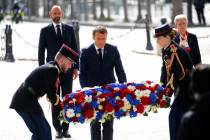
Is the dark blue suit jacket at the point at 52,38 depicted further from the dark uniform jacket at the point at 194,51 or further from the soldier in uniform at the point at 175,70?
the soldier in uniform at the point at 175,70

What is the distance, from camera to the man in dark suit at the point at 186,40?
993 cm

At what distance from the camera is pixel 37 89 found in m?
7.84

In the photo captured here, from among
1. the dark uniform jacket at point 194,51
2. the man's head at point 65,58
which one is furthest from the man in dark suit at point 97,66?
the dark uniform jacket at point 194,51

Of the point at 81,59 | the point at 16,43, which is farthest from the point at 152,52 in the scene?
the point at 81,59

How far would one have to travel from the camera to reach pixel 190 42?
10.1 meters

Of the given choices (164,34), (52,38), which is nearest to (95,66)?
(164,34)

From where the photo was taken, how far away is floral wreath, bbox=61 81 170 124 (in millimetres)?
8039

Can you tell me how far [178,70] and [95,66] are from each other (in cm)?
129

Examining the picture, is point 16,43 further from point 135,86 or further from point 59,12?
point 135,86

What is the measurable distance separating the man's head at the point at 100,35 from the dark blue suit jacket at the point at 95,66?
179 millimetres

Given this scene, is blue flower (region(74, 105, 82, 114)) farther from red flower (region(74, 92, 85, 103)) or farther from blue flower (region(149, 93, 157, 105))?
blue flower (region(149, 93, 157, 105))

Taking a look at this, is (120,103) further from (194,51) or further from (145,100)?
(194,51)

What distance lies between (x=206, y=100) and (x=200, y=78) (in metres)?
0.15

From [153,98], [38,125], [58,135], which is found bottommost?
[58,135]
